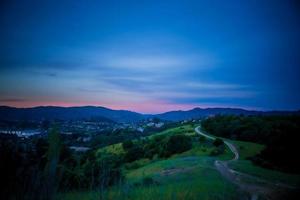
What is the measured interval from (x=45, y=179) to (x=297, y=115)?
22.1 m

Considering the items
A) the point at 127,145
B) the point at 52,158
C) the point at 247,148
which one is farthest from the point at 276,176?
the point at 127,145

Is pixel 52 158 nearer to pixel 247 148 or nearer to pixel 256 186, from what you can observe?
pixel 256 186

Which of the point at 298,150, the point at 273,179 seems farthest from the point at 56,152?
the point at 298,150

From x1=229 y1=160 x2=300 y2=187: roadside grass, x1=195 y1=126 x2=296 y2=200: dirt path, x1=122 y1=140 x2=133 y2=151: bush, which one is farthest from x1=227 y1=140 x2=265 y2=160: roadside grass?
x1=122 y1=140 x2=133 y2=151: bush

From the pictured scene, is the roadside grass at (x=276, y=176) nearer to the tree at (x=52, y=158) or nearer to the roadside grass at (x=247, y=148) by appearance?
the tree at (x=52, y=158)

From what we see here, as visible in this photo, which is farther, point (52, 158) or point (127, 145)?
point (127, 145)

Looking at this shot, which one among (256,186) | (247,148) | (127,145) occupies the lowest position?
(127,145)

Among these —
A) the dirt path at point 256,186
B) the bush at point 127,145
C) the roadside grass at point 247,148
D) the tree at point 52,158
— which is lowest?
the bush at point 127,145

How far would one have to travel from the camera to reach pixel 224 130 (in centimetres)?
4206

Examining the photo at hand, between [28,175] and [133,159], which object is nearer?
[28,175]

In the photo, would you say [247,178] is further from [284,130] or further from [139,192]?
[139,192]

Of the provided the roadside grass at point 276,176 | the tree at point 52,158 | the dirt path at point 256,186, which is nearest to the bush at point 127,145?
the roadside grass at point 276,176

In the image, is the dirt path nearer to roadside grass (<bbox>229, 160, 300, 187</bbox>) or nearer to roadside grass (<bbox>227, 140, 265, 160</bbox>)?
roadside grass (<bbox>229, 160, 300, 187</bbox>)

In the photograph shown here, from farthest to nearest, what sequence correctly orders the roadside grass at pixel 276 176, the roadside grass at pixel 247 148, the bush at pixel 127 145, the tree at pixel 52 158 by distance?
the bush at pixel 127 145, the roadside grass at pixel 247 148, the roadside grass at pixel 276 176, the tree at pixel 52 158
